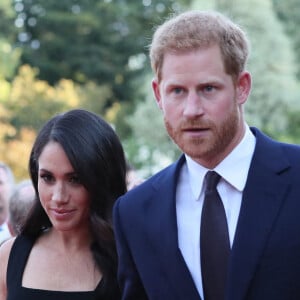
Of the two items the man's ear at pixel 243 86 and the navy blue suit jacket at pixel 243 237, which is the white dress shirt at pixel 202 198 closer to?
the navy blue suit jacket at pixel 243 237

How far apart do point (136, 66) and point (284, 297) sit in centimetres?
3696

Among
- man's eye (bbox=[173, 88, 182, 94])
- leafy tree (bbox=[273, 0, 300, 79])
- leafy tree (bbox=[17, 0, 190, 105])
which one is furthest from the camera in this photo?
leafy tree (bbox=[17, 0, 190, 105])

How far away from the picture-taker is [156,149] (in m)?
28.0

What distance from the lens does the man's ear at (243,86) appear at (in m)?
2.93

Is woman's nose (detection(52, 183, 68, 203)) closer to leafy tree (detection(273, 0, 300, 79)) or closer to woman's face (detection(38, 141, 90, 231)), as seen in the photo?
woman's face (detection(38, 141, 90, 231))

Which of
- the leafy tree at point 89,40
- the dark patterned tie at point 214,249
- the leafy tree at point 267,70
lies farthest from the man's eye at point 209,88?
the leafy tree at point 89,40

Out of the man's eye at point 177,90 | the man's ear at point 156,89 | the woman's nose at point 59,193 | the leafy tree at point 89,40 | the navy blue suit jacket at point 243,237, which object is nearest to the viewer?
the navy blue suit jacket at point 243,237

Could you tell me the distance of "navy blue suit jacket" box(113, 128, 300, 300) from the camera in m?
2.76

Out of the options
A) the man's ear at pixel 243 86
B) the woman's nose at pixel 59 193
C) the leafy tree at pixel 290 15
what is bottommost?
the woman's nose at pixel 59 193

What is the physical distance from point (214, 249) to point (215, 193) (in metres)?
0.22

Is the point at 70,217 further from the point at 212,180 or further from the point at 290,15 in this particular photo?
the point at 290,15

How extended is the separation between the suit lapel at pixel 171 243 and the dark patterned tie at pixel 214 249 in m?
0.07

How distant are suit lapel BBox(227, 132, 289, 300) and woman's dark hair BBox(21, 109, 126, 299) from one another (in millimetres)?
941

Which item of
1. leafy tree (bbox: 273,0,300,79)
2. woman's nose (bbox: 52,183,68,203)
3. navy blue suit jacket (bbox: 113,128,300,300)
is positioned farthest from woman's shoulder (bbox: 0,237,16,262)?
leafy tree (bbox: 273,0,300,79)
